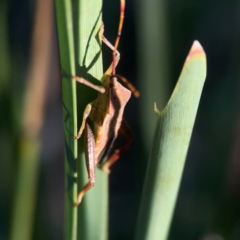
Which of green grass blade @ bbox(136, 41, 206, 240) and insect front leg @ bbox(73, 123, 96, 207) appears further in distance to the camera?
insect front leg @ bbox(73, 123, 96, 207)

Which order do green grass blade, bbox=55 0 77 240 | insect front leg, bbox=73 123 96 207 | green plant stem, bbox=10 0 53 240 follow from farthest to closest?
green plant stem, bbox=10 0 53 240
insect front leg, bbox=73 123 96 207
green grass blade, bbox=55 0 77 240

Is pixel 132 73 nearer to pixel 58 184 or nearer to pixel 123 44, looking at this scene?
pixel 123 44

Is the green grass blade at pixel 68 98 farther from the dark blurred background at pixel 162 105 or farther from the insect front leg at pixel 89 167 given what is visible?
the dark blurred background at pixel 162 105

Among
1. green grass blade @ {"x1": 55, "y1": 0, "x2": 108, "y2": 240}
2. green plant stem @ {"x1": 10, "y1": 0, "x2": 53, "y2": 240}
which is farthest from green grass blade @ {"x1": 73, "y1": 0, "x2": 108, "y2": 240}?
green plant stem @ {"x1": 10, "y1": 0, "x2": 53, "y2": 240}

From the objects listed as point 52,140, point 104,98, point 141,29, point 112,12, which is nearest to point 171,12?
point 141,29

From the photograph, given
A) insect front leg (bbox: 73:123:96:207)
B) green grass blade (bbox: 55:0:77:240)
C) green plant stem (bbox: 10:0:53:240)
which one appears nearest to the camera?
green grass blade (bbox: 55:0:77:240)

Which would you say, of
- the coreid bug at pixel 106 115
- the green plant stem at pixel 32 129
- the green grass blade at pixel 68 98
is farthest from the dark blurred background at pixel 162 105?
the green grass blade at pixel 68 98

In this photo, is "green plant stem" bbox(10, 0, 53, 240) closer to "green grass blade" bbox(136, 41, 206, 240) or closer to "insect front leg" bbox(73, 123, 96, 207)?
"insect front leg" bbox(73, 123, 96, 207)
